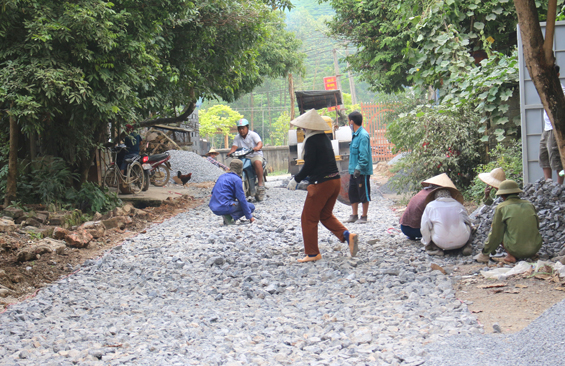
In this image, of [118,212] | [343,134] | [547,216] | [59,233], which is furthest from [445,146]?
[343,134]

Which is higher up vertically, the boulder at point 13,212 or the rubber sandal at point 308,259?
the boulder at point 13,212

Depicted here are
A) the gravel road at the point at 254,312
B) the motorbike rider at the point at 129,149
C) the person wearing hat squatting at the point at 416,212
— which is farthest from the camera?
the motorbike rider at the point at 129,149

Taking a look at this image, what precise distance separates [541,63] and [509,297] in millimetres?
1814

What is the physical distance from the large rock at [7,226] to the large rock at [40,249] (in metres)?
0.92

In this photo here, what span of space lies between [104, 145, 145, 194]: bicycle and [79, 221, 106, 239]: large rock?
394 centimetres

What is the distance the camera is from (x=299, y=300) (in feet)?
14.1

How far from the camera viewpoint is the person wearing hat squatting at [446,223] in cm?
534

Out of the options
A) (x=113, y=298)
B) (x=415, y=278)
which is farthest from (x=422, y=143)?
(x=113, y=298)

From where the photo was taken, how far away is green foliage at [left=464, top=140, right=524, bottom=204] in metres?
7.39

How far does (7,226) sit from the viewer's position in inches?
273

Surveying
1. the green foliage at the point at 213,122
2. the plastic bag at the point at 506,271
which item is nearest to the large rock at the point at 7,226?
the plastic bag at the point at 506,271

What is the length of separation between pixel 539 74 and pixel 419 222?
105 inches

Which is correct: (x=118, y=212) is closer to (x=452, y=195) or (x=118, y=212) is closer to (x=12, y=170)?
(x=12, y=170)

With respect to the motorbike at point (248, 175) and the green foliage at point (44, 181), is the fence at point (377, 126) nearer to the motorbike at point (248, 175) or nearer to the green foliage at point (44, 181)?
the motorbike at point (248, 175)
